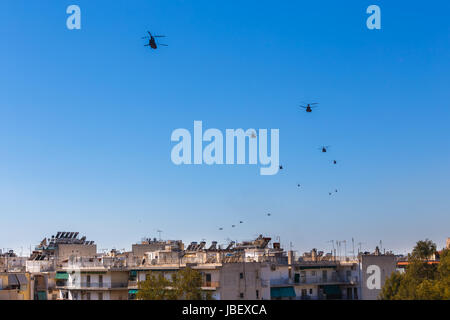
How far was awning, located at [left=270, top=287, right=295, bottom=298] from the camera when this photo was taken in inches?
A: 1710

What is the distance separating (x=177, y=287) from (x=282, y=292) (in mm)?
8720

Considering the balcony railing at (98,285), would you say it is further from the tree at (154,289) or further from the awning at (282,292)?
the awning at (282,292)

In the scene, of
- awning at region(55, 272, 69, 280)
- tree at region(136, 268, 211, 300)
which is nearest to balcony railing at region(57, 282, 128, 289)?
awning at region(55, 272, 69, 280)

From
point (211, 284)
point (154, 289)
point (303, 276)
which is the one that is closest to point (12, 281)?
point (154, 289)

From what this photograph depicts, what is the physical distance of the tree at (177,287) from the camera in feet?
127

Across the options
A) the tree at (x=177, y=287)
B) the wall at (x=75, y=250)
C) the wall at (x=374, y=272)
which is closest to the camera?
the tree at (x=177, y=287)

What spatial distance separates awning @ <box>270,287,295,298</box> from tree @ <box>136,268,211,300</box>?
5.62m

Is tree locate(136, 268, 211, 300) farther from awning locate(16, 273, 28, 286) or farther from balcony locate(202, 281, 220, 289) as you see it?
awning locate(16, 273, 28, 286)

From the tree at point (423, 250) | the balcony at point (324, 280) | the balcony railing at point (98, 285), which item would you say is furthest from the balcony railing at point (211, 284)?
the tree at point (423, 250)

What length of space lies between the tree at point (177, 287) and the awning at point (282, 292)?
5.62 meters

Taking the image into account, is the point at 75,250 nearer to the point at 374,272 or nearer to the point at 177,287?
the point at 177,287
